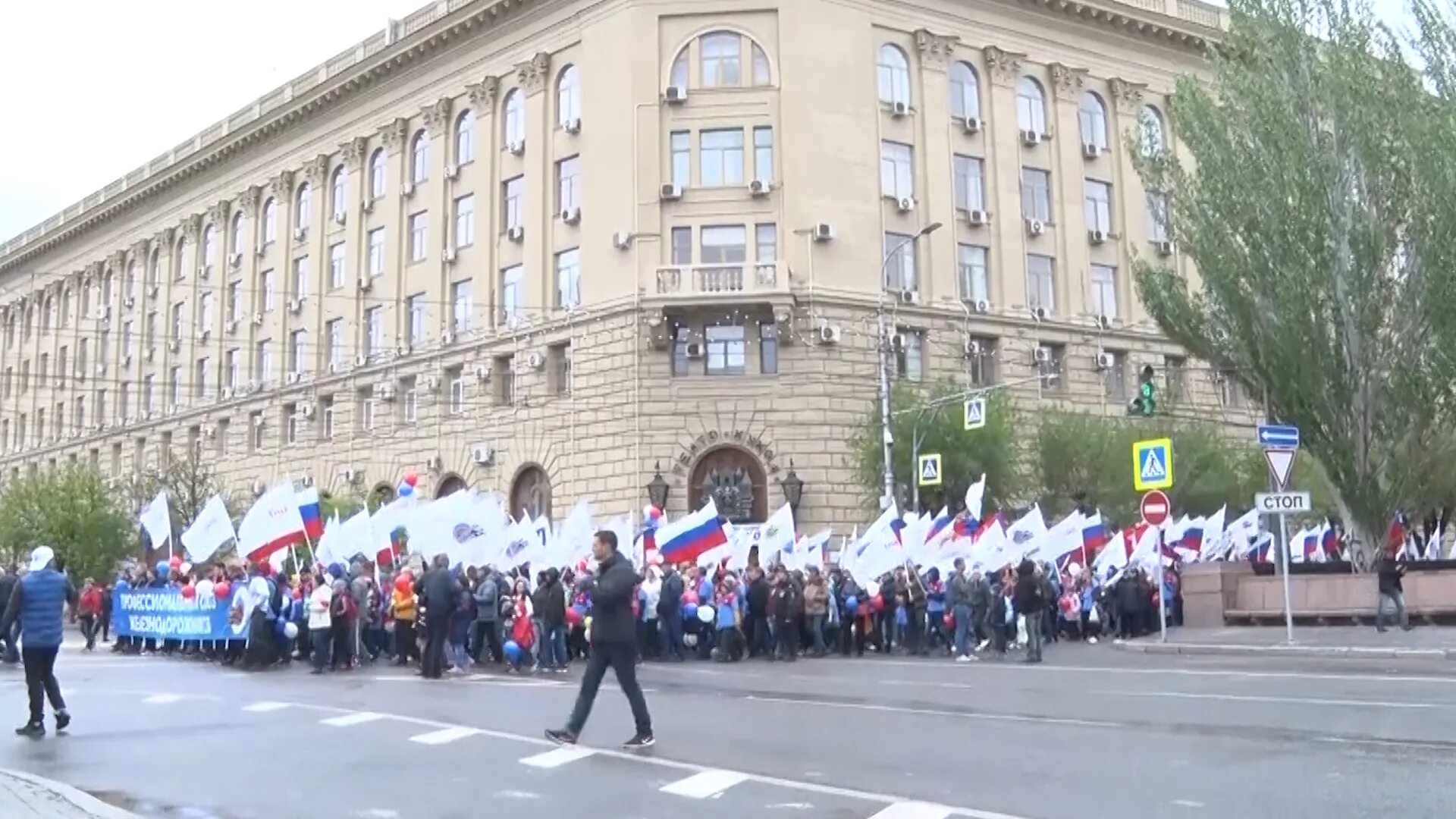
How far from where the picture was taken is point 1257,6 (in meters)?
30.2

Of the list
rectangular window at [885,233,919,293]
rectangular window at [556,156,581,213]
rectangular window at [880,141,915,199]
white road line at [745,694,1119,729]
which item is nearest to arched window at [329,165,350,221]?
rectangular window at [556,156,581,213]

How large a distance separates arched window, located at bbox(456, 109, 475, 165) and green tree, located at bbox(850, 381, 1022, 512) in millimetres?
17031

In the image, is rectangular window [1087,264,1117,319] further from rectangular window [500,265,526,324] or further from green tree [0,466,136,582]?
green tree [0,466,136,582]

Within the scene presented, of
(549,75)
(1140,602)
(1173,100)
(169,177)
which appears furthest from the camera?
(169,177)

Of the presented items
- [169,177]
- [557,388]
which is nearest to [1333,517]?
[557,388]

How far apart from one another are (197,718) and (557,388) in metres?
29.8

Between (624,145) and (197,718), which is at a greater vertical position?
(624,145)

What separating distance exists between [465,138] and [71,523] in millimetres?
17769

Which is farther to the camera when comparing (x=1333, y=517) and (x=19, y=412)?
(x=19, y=412)

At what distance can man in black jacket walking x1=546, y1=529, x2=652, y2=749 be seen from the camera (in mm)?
11492

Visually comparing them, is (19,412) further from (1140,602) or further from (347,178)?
(1140,602)

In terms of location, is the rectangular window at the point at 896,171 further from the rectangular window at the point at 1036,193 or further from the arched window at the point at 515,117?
the arched window at the point at 515,117

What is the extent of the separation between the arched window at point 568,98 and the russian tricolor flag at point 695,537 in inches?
834

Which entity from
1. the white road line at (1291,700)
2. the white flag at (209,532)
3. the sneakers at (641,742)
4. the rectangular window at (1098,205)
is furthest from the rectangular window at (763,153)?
the sneakers at (641,742)
